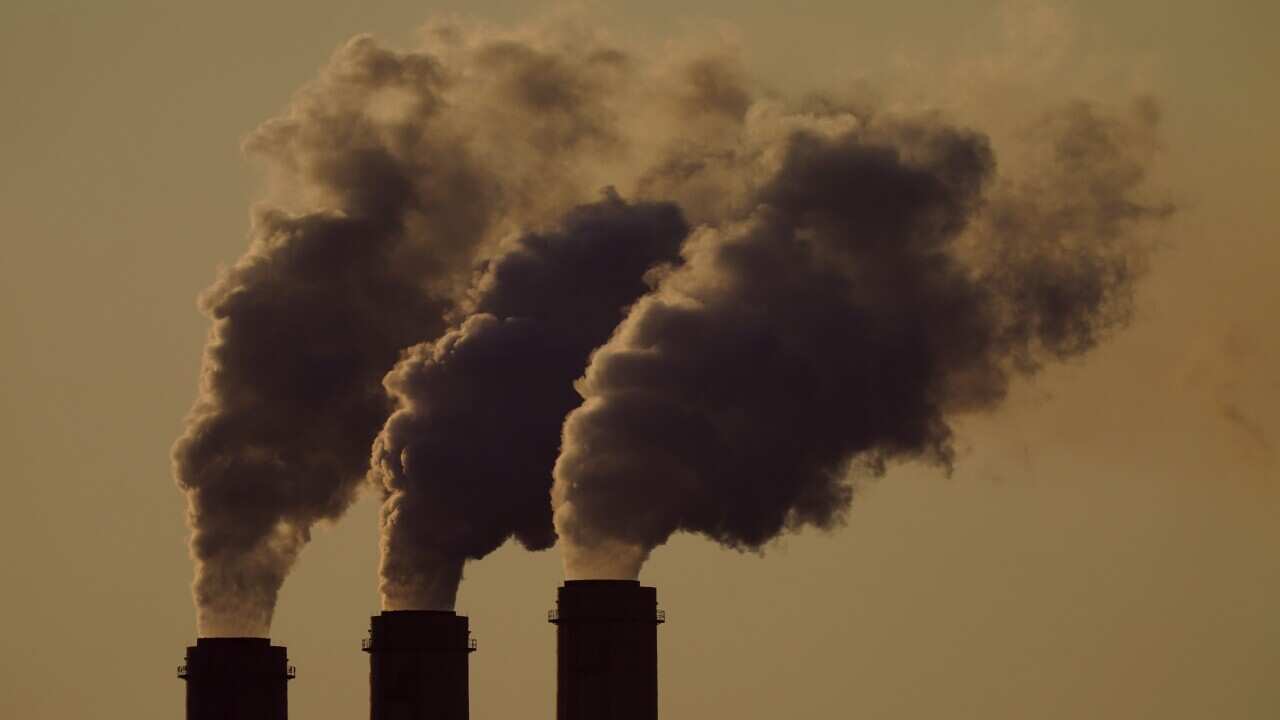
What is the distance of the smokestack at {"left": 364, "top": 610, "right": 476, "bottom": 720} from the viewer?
112938mm

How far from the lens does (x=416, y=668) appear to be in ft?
372

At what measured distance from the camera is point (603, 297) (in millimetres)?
115938

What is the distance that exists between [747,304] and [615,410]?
18.4 ft

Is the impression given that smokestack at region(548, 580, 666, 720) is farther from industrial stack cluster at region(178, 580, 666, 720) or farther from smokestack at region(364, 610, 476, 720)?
smokestack at region(364, 610, 476, 720)

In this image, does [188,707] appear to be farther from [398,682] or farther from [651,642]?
[651,642]

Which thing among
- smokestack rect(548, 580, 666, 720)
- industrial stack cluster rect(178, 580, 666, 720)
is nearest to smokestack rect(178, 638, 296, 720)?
industrial stack cluster rect(178, 580, 666, 720)

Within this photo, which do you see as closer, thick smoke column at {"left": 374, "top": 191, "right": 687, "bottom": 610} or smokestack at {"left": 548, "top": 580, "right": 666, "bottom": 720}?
smokestack at {"left": 548, "top": 580, "right": 666, "bottom": 720}

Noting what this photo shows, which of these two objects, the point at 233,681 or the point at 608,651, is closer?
the point at 608,651

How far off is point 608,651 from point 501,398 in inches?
446

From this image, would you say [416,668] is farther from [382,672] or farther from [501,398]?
[501,398]

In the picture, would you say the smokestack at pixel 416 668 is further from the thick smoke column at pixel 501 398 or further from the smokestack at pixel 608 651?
the smokestack at pixel 608 651

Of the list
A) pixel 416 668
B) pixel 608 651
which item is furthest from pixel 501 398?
pixel 608 651

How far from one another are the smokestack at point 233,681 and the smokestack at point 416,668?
2.68 m

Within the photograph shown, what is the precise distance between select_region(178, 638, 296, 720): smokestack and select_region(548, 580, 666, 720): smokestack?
11208 millimetres
